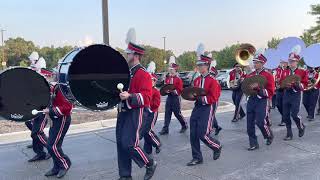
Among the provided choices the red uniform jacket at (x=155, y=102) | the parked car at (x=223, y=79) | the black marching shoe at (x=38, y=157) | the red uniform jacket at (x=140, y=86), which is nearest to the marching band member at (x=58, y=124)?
the red uniform jacket at (x=140, y=86)

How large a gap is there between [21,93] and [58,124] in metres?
0.92

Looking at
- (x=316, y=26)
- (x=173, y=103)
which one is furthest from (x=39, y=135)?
(x=316, y=26)

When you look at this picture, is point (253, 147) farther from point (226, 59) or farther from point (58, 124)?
point (226, 59)

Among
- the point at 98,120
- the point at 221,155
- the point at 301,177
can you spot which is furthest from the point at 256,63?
the point at 98,120

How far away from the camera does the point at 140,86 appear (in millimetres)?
5367

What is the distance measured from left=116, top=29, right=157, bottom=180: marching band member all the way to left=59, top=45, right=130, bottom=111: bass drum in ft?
0.83

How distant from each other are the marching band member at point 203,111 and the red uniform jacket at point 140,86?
4.66 ft

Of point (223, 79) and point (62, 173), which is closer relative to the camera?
point (62, 173)

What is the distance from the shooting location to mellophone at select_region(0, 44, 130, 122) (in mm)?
4750

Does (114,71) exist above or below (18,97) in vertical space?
above

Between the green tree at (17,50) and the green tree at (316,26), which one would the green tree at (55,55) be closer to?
the green tree at (17,50)

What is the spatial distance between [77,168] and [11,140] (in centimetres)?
330

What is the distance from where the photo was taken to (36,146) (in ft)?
24.1

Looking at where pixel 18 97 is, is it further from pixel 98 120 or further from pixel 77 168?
pixel 98 120
